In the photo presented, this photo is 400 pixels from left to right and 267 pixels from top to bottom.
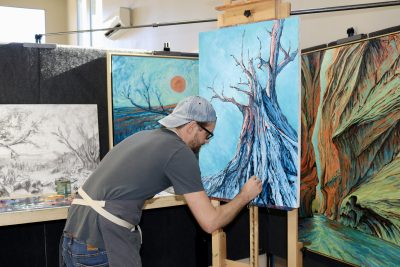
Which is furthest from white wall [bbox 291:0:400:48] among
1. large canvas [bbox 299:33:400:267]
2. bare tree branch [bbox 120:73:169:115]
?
bare tree branch [bbox 120:73:169:115]

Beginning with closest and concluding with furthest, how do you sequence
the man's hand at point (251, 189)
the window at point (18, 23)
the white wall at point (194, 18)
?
the man's hand at point (251, 189) → the white wall at point (194, 18) → the window at point (18, 23)

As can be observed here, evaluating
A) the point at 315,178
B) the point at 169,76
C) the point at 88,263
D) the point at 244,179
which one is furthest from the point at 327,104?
the point at 88,263

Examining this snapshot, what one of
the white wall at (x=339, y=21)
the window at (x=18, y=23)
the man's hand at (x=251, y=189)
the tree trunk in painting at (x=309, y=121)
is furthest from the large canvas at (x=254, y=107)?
the window at (x=18, y=23)

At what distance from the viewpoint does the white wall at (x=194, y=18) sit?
7.26 ft

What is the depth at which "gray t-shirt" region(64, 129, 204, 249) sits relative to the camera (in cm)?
145

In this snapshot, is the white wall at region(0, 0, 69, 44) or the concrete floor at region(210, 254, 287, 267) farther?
the white wall at region(0, 0, 69, 44)

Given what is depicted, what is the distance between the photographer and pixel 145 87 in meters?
2.53

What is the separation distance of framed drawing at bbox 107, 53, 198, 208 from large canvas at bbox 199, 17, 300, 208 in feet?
1.32

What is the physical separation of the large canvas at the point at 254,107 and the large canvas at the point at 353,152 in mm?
373

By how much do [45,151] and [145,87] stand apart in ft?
2.16

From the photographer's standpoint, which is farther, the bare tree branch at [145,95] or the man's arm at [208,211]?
the bare tree branch at [145,95]

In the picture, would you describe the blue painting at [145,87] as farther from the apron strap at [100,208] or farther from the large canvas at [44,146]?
the apron strap at [100,208]

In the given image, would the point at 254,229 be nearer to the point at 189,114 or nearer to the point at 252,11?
the point at 189,114

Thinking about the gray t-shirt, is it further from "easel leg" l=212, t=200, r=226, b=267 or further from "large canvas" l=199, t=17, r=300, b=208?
"easel leg" l=212, t=200, r=226, b=267
